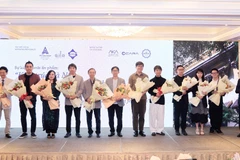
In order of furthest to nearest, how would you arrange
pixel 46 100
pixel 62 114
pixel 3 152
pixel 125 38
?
pixel 125 38, pixel 62 114, pixel 46 100, pixel 3 152

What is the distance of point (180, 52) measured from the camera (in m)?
7.20

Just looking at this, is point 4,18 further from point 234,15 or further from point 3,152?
point 234,15

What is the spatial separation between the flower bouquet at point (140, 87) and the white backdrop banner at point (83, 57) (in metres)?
1.42

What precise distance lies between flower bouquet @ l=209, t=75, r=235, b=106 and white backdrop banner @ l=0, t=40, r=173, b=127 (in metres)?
1.35

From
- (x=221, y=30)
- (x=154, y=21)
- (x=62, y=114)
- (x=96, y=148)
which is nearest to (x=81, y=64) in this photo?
(x=62, y=114)

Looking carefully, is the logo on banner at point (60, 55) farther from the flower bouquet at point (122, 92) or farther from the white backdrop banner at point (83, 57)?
the flower bouquet at point (122, 92)

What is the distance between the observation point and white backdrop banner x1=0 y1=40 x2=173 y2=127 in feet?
22.6

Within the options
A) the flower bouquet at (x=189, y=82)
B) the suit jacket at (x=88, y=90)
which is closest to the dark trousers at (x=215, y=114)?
the flower bouquet at (x=189, y=82)

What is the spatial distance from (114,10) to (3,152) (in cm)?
281

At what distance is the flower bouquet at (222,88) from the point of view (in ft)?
19.0

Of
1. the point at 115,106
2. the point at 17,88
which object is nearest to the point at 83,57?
the point at 115,106

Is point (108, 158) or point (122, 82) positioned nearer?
point (108, 158)

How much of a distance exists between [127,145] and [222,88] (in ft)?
7.29

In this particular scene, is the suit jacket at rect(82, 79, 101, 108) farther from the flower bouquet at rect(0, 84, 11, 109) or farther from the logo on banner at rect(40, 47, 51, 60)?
the logo on banner at rect(40, 47, 51, 60)
